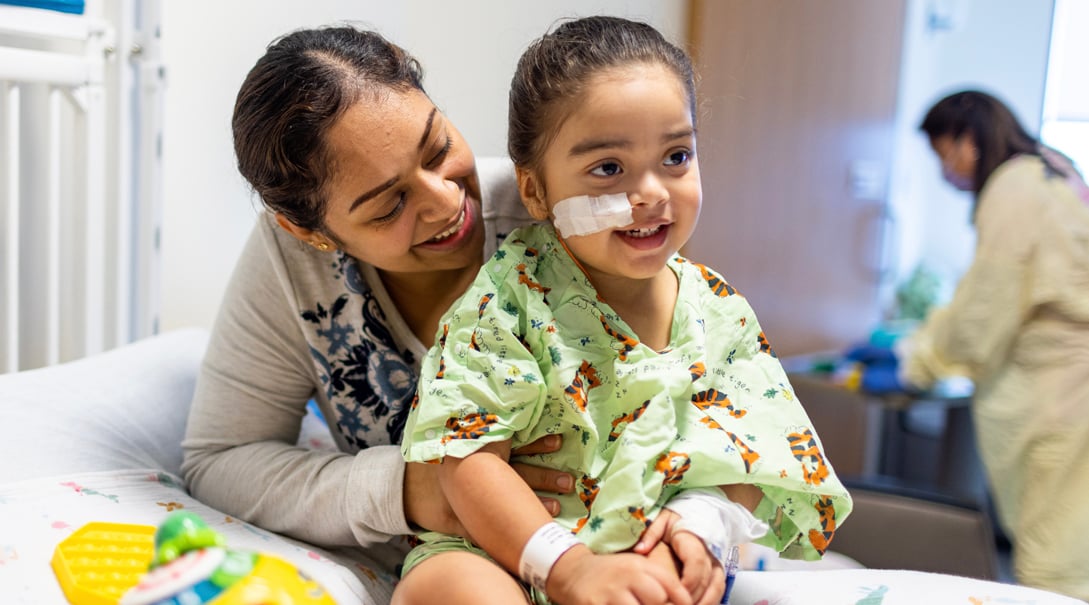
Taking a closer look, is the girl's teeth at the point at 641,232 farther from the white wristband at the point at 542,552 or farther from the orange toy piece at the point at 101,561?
the orange toy piece at the point at 101,561

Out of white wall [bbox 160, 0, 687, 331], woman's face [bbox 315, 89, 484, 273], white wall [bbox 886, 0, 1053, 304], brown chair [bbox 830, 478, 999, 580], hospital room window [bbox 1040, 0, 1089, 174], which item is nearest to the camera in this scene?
woman's face [bbox 315, 89, 484, 273]

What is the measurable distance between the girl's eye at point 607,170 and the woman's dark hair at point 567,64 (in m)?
0.07

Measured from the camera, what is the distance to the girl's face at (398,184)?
44.2 inches

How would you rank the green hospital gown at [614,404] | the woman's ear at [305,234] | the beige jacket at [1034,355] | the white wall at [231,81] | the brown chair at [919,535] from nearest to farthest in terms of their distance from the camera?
the green hospital gown at [614,404] → the woman's ear at [305,234] → the brown chair at [919,535] → the white wall at [231,81] → the beige jacket at [1034,355]

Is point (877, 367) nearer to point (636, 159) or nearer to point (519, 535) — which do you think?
point (636, 159)

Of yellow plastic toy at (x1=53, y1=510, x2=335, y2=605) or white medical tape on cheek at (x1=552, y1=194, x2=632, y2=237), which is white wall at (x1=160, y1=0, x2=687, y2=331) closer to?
white medical tape on cheek at (x1=552, y1=194, x2=632, y2=237)

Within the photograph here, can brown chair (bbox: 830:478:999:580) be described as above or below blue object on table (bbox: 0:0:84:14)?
below

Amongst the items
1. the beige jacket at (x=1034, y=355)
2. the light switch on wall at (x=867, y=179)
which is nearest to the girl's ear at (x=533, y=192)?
the beige jacket at (x=1034, y=355)

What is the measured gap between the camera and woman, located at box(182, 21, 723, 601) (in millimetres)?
1126

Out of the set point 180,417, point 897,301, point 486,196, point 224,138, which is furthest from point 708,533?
point 897,301

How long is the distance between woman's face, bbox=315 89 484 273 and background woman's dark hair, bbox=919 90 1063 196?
1.93 metres

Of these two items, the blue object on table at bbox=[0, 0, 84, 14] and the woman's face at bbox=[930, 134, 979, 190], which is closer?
the blue object on table at bbox=[0, 0, 84, 14]

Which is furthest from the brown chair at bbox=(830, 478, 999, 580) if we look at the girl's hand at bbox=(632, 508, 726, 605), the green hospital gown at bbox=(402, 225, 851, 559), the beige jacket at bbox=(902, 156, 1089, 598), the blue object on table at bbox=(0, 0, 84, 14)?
the blue object on table at bbox=(0, 0, 84, 14)

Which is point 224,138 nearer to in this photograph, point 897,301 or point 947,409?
point 947,409
